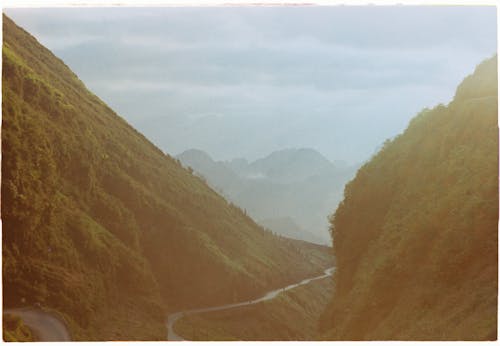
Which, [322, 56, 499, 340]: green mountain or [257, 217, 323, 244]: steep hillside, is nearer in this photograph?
[322, 56, 499, 340]: green mountain

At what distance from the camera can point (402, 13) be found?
98.3 feet

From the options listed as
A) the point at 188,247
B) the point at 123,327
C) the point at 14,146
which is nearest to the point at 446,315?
the point at 123,327

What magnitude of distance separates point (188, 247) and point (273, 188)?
85.1 m

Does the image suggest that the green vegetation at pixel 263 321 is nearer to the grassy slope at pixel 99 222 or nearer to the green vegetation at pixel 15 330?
the grassy slope at pixel 99 222

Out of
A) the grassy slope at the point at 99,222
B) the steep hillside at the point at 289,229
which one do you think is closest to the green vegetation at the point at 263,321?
the grassy slope at the point at 99,222

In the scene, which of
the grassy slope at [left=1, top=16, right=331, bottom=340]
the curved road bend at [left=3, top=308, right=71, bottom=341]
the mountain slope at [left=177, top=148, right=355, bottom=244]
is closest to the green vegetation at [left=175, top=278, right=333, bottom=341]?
the grassy slope at [left=1, top=16, right=331, bottom=340]

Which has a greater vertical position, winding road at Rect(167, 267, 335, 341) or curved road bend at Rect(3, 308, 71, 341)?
curved road bend at Rect(3, 308, 71, 341)

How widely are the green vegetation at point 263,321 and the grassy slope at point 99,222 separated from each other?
3071mm

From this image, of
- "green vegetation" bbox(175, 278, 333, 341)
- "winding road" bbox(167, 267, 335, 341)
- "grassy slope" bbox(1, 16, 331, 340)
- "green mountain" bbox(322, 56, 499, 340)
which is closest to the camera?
"green mountain" bbox(322, 56, 499, 340)

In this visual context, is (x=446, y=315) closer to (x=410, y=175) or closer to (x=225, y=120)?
(x=410, y=175)

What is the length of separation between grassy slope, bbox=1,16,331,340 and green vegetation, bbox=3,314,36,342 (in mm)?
1134

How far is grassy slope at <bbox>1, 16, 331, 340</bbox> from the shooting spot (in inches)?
1829

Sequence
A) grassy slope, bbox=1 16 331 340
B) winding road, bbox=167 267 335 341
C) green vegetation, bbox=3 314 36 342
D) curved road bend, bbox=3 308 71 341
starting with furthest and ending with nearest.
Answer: winding road, bbox=167 267 335 341 → grassy slope, bbox=1 16 331 340 → curved road bend, bbox=3 308 71 341 → green vegetation, bbox=3 314 36 342

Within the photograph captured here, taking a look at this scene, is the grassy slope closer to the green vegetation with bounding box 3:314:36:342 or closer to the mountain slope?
A: the green vegetation with bounding box 3:314:36:342
